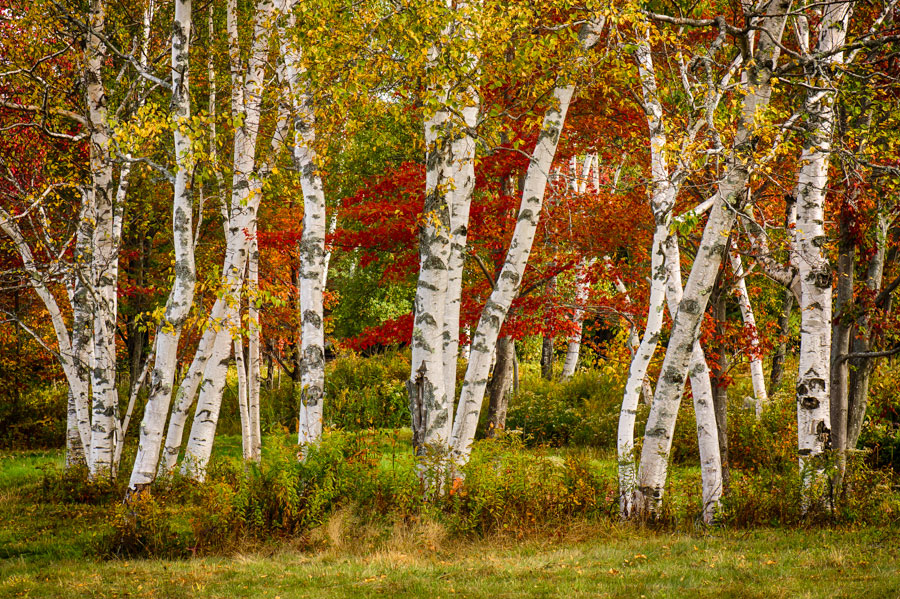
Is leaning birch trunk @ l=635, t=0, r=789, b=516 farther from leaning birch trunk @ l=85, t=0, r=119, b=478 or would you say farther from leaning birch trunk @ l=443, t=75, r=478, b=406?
leaning birch trunk @ l=85, t=0, r=119, b=478

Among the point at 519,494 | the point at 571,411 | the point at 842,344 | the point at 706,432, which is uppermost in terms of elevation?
the point at 842,344

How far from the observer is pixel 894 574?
5184mm

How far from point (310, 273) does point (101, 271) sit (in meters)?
3.41

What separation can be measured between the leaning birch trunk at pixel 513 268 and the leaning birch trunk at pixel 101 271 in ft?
15.0

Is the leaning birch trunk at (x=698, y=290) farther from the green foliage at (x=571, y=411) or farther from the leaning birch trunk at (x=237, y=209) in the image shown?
the green foliage at (x=571, y=411)

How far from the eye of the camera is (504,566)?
228 inches

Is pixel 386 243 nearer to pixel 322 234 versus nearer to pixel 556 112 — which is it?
pixel 322 234

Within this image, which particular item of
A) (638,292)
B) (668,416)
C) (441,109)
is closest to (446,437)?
(668,416)

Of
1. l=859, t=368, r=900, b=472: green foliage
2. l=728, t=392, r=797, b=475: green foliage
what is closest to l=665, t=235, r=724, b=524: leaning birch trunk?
l=728, t=392, r=797, b=475: green foliage

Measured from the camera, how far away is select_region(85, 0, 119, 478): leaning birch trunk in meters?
8.95

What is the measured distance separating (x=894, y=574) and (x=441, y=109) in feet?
17.3

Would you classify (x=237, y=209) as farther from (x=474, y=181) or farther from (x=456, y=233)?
(x=474, y=181)

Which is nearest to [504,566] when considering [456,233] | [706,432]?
[706,432]

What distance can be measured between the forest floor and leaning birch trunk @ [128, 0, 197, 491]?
3.13 feet
